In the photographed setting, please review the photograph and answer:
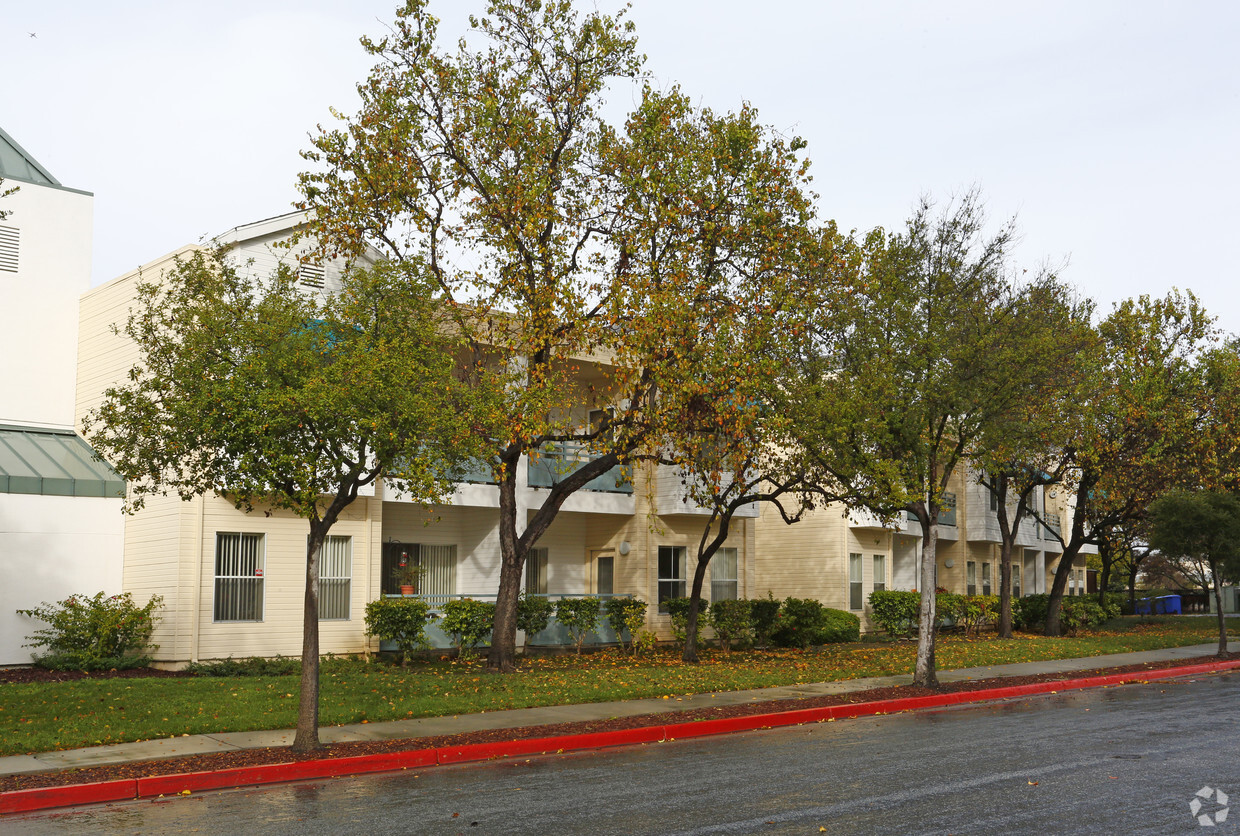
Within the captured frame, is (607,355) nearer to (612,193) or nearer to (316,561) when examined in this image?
(612,193)

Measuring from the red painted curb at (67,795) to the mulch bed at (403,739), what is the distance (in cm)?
25

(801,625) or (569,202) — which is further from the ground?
(569,202)

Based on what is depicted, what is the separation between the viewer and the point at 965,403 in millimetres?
19094

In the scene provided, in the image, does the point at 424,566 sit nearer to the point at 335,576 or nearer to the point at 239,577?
the point at 335,576

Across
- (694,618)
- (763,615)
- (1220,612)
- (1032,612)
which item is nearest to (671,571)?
(763,615)

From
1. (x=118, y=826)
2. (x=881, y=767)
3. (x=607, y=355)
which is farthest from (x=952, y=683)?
(x=118, y=826)

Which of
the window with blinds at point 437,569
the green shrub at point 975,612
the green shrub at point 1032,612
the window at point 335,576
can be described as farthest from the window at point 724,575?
the green shrub at point 1032,612

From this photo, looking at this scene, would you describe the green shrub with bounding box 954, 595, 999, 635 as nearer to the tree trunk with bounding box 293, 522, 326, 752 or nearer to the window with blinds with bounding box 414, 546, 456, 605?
the window with blinds with bounding box 414, 546, 456, 605

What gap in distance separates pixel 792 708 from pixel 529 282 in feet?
28.6

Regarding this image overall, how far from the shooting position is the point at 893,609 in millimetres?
34875

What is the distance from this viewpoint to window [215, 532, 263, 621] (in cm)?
2211

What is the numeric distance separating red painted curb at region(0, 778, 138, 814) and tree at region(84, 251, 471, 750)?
2159 mm

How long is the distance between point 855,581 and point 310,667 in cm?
2567

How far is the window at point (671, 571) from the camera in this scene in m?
31.0
